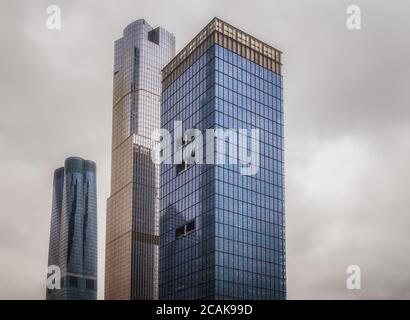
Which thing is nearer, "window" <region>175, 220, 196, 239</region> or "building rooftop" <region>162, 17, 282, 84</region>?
"window" <region>175, 220, 196, 239</region>

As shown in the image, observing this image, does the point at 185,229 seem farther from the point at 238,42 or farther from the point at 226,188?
the point at 238,42

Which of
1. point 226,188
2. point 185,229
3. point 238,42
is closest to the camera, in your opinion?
point 226,188

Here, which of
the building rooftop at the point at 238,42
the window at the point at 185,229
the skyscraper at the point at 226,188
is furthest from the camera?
the building rooftop at the point at 238,42

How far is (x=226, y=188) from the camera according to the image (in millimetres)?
151500

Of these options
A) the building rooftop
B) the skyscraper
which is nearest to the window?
the skyscraper

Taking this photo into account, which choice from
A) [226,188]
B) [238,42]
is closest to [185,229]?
[226,188]

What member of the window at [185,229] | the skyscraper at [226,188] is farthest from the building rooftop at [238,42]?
the window at [185,229]

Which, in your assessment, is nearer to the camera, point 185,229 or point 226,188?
point 226,188

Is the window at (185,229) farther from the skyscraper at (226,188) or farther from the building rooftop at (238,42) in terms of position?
the building rooftop at (238,42)

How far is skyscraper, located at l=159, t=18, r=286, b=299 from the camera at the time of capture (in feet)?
488

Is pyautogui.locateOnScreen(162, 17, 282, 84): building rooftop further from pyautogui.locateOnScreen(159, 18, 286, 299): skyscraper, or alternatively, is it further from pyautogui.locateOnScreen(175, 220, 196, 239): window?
pyautogui.locateOnScreen(175, 220, 196, 239): window

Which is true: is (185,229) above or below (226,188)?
below

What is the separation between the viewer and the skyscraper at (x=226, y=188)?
488ft
